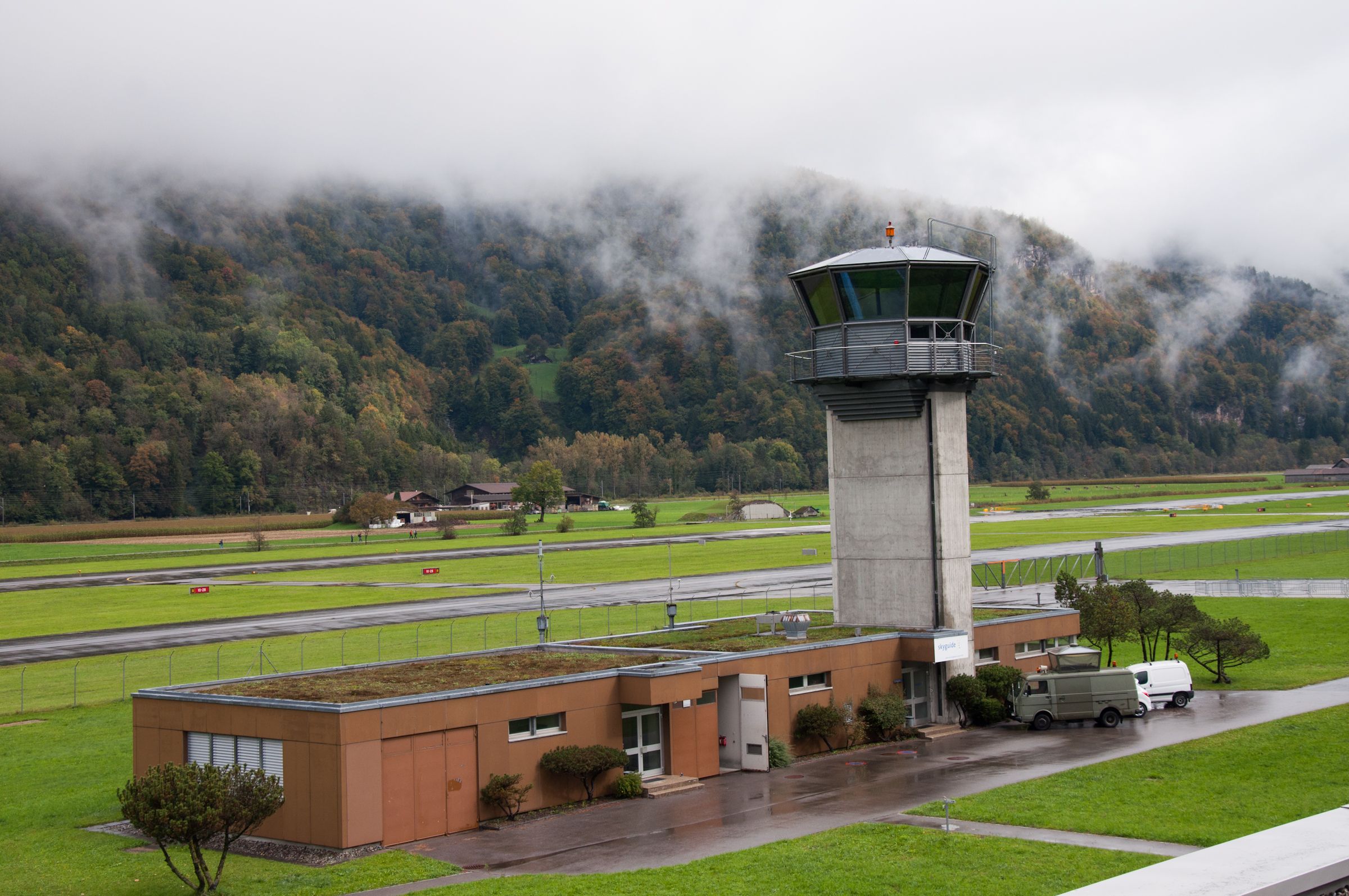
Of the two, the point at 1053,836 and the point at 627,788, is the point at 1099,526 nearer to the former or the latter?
the point at 627,788

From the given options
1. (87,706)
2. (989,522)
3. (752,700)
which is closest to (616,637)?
(752,700)

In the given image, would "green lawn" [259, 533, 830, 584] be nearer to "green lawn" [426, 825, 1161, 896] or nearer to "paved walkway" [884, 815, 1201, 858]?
"paved walkway" [884, 815, 1201, 858]

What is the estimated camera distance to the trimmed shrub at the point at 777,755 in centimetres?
3334

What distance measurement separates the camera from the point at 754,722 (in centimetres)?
3366

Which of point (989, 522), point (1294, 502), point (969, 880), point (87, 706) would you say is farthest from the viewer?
point (1294, 502)

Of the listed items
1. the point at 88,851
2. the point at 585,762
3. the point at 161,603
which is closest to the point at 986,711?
the point at 585,762

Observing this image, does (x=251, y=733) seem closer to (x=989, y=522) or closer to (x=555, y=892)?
(x=555, y=892)

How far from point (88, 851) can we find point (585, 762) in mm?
10767

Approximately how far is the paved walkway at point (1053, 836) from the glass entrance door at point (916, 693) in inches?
486

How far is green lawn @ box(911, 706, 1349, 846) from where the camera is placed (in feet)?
81.1

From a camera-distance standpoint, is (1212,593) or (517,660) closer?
(517,660)

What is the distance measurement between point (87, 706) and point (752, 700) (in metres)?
25.7

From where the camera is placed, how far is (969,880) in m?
21.2

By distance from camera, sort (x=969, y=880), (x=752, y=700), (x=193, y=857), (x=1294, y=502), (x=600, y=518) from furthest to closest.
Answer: (x=600, y=518) < (x=1294, y=502) < (x=752, y=700) < (x=193, y=857) < (x=969, y=880)
